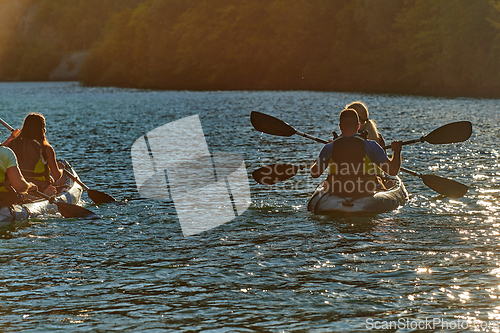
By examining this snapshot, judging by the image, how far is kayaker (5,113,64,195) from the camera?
1240cm

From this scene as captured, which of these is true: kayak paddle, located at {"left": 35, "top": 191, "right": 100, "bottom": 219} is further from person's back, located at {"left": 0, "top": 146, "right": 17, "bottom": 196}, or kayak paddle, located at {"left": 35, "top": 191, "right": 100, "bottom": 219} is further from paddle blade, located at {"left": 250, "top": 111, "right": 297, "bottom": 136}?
paddle blade, located at {"left": 250, "top": 111, "right": 297, "bottom": 136}

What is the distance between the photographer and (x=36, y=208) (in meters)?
12.8

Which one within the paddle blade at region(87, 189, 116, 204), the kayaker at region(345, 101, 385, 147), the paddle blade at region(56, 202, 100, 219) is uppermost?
the kayaker at region(345, 101, 385, 147)

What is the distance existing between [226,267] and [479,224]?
497cm

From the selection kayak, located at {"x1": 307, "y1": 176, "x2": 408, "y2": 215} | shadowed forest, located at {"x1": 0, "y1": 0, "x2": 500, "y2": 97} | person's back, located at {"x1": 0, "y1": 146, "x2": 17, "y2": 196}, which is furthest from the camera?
shadowed forest, located at {"x1": 0, "y1": 0, "x2": 500, "y2": 97}

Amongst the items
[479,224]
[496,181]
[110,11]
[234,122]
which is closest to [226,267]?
[479,224]

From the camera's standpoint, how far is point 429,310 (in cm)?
782

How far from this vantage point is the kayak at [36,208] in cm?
1207

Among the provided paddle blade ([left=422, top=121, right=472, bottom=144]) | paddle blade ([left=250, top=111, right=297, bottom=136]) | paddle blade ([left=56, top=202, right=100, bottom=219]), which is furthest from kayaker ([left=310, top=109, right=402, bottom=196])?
paddle blade ([left=56, top=202, right=100, bottom=219])

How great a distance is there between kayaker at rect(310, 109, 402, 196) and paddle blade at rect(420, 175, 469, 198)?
1991 mm

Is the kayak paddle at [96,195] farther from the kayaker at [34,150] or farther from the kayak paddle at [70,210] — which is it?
the kayak paddle at [70,210]

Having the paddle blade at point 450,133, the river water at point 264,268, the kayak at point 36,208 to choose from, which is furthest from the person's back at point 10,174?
the paddle blade at point 450,133

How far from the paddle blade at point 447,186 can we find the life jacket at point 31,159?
7.66 meters

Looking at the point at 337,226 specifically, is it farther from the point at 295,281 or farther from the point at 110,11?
the point at 110,11
